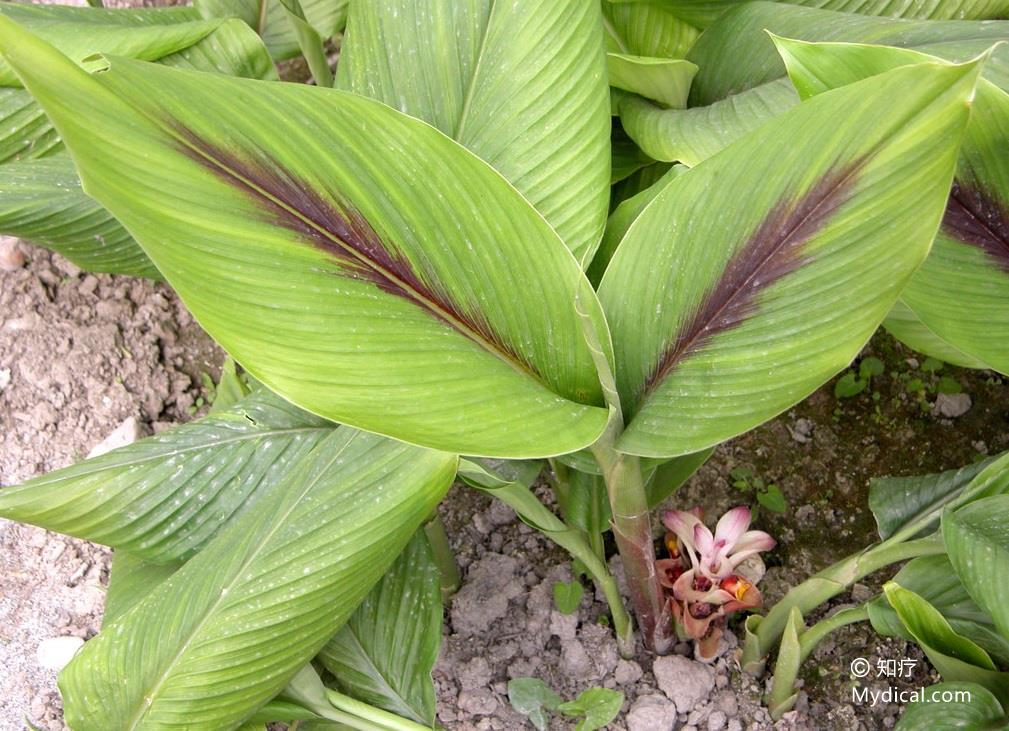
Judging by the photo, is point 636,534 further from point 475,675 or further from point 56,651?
point 56,651

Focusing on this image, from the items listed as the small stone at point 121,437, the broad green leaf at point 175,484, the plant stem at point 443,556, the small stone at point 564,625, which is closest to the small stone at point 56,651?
the small stone at point 121,437

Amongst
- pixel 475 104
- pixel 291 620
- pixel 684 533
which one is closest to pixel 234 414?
pixel 291 620

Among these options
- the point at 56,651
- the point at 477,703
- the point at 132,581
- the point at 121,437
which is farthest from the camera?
the point at 121,437

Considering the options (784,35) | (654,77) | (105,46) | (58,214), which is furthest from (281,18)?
(784,35)

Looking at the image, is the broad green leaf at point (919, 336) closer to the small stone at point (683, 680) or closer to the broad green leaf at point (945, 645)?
the broad green leaf at point (945, 645)

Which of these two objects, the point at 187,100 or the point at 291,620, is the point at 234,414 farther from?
the point at 187,100

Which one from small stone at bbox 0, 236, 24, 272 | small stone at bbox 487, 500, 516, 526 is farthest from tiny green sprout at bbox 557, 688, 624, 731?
small stone at bbox 0, 236, 24, 272
